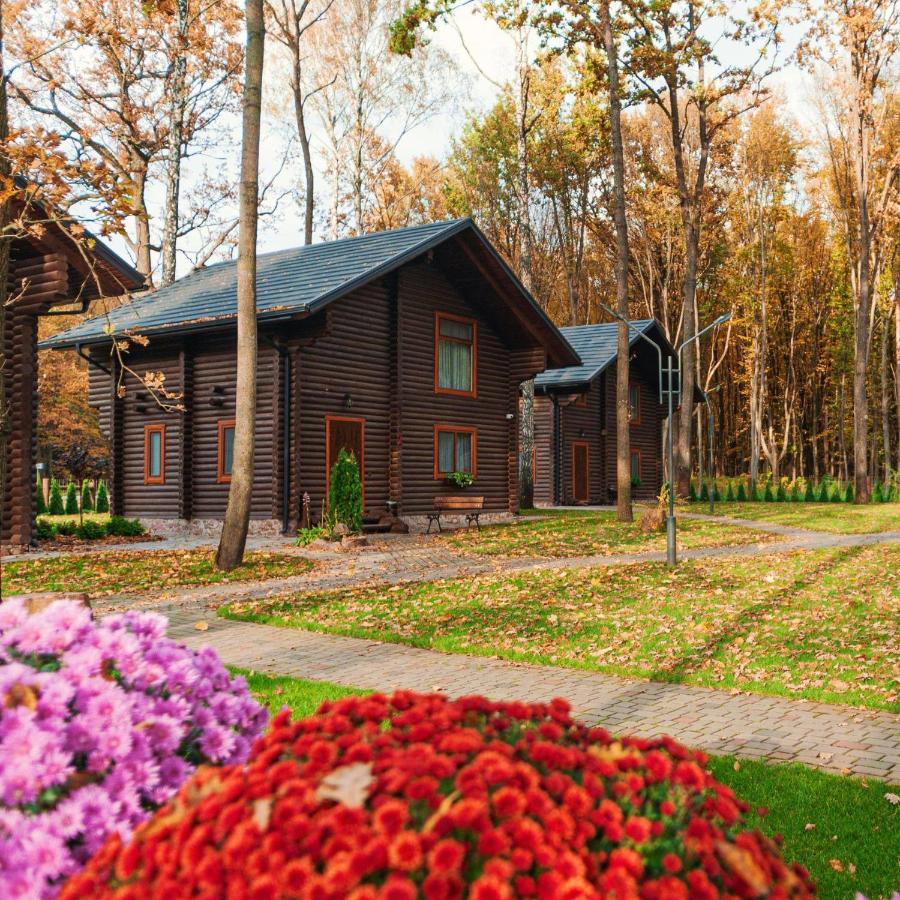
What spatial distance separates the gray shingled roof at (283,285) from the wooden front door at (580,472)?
1413cm

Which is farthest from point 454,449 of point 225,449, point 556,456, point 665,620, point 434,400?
point 665,620

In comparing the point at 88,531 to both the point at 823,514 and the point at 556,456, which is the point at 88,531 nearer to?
the point at 556,456

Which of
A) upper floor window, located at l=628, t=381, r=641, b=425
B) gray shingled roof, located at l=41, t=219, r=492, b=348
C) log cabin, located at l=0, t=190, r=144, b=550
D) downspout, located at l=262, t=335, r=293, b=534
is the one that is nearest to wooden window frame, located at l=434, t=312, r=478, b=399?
gray shingled roof, located at l=41, t=219, r=492, b=348

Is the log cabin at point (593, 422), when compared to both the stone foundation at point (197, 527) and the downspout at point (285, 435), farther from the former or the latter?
the stone foundation at point (197, 527)

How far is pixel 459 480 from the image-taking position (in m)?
23.9

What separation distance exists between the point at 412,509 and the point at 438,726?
20450 mm

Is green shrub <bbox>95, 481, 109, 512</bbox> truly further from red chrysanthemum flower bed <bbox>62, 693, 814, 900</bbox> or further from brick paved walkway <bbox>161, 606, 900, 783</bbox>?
red chrysanthemum flower bed <bbox>62, 693, 814, 900</bbox>

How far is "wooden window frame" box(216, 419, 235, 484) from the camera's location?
2133cm

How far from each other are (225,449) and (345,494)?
4.05 m

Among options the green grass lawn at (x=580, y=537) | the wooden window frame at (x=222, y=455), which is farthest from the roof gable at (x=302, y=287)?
the green grass lawn at (x=580, y=537)

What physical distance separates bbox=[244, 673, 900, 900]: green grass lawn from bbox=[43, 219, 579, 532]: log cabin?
14644mm

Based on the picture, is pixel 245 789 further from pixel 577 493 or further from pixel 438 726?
pixel 577 493

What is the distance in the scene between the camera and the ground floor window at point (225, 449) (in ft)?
69.9

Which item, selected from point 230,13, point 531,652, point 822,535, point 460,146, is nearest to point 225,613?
point 531,652
